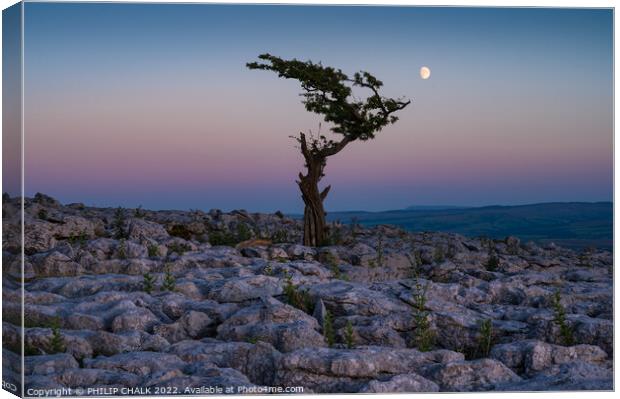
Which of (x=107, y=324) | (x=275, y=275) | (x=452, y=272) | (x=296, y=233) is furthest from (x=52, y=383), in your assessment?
(x=296, y=233)

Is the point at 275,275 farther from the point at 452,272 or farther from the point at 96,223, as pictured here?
the point at 96,223

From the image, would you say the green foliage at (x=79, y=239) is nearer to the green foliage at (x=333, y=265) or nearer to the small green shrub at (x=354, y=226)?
the green foliage at (x=333, y=265)

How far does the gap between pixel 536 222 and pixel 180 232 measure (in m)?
11.1

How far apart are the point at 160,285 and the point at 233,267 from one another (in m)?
2.17

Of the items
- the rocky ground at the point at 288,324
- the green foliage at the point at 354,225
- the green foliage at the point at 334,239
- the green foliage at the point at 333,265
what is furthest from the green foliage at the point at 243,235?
the green foliage at the point at 354,225

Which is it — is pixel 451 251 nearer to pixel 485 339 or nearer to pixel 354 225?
pixel 354 225

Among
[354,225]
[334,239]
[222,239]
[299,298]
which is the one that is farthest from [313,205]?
[299,298]

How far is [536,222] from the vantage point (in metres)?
27.3

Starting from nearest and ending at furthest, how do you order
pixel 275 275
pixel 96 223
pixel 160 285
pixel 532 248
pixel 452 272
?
pixel 160 285
pixel 275 275
pixel 452 272
pixel 96 223
pixel 532 248

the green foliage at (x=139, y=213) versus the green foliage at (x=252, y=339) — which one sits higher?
the green foliage at (x=139, y=213)

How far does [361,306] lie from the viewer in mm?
12383

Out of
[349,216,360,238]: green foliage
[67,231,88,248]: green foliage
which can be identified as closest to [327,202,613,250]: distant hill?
[349,216,360,238]: green foliage

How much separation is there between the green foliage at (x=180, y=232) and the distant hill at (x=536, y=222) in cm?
521

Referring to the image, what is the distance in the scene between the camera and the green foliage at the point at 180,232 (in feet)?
69.4
